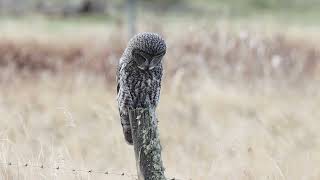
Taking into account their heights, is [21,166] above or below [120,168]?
above

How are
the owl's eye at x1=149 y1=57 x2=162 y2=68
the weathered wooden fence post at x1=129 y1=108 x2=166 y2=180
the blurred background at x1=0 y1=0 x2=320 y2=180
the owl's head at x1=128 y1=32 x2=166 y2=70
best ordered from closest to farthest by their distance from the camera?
the weathered wooden fence post at x1=129 y1=108 x2=166 y2=180 < the owl's head at x1=128 y1=32 x2=166 y2=70 < the owl's eye at x1=149 y1=57 x2=162 y2=68 < the blurred background at x1=0 y1=0 x2=320 y2=180

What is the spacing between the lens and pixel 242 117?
801 cm

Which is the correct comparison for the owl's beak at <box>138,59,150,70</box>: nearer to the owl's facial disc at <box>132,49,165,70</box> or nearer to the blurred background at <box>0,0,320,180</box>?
the owl's facial disc at <box>132,49,165,70</box>

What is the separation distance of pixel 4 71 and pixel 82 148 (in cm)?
404

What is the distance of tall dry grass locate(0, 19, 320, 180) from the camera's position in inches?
206

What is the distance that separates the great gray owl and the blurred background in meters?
0.33

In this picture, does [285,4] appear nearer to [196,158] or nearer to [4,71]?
[4,71]

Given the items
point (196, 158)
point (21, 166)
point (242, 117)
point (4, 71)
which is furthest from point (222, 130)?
point (4, 71)

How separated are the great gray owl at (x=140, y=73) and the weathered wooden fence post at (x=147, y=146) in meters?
0.40

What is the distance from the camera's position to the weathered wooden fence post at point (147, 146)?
12.2 feet

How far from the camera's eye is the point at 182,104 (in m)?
8.52

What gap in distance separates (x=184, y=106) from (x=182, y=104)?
54 mm

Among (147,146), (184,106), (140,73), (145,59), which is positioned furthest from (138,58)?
(184,106)

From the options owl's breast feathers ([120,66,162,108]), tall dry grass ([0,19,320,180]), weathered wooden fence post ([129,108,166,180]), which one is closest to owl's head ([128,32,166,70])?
owl's breast feathers ([120,66,162,108])
